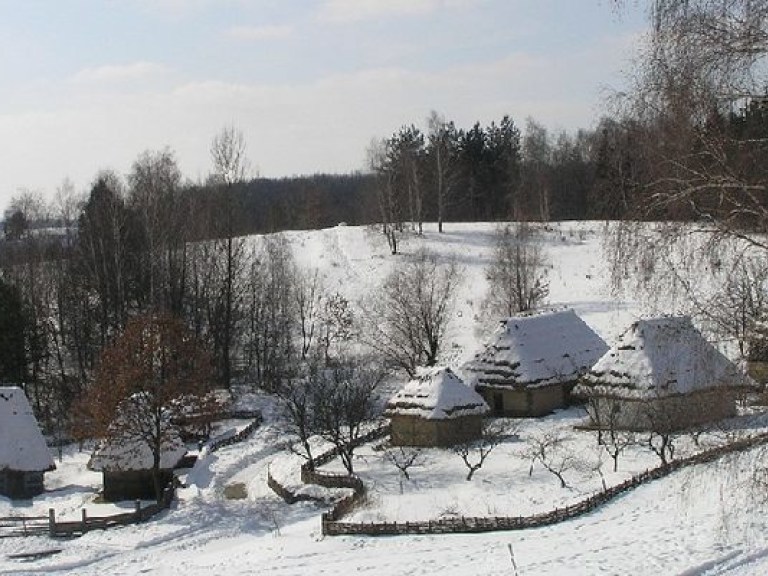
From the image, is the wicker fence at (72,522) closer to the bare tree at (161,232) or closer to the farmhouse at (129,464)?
the farmhouse at (129,464)

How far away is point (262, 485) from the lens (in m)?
32.1

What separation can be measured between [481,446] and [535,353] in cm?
897

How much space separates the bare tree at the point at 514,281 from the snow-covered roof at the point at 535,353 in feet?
31.6

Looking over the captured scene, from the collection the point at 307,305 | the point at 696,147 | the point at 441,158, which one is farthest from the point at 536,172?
the point at 696,147

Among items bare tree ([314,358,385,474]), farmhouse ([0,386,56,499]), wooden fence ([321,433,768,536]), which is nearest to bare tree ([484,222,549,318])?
bare tree ([314,358,385,474])

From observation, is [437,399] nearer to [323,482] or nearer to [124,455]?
[323,482]

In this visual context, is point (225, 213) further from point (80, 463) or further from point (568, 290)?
point (568, 290)

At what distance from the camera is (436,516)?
24344 millimetres

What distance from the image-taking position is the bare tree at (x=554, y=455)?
2698 cm

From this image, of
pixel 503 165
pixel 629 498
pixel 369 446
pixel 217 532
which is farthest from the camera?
pixel 503 165

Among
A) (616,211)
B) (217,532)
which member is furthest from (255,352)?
(616,211)

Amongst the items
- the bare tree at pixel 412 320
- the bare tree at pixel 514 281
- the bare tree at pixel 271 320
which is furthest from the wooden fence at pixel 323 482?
the bare tree at pixel 514 281

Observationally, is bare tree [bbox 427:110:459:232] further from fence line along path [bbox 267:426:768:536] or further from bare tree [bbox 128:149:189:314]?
fence line along path [bbox 267:426:768:536]

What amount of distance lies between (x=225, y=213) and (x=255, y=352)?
355 inches
